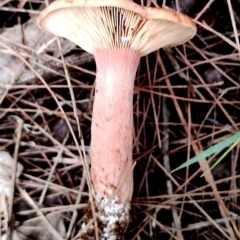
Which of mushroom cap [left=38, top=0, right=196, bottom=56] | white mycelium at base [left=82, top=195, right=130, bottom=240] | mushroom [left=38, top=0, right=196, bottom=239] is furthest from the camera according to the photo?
white mycelium at base [left=82, top=195, right=130, bottom=240]

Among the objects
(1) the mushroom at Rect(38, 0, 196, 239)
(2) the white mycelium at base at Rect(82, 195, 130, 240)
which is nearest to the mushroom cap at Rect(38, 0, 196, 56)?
(1) the mushroom at Rect(38, 0, 196, 239)

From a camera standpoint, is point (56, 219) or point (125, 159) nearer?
point (125, 159)

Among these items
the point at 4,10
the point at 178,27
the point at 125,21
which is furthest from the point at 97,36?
the point at 4,10

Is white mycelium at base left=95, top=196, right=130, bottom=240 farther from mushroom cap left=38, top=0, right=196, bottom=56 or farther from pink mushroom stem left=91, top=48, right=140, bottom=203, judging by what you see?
mushroom cap left=38, top=0, right=196, bottom=56

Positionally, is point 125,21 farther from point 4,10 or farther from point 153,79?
point 4,10

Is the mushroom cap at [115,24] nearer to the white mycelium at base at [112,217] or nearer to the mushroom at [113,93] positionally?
the mushroom at [113,93]

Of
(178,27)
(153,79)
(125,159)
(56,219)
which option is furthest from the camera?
(153,79)

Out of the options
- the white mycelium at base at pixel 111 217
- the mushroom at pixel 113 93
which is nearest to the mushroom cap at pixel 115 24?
the mushroom at pixel 113 93
